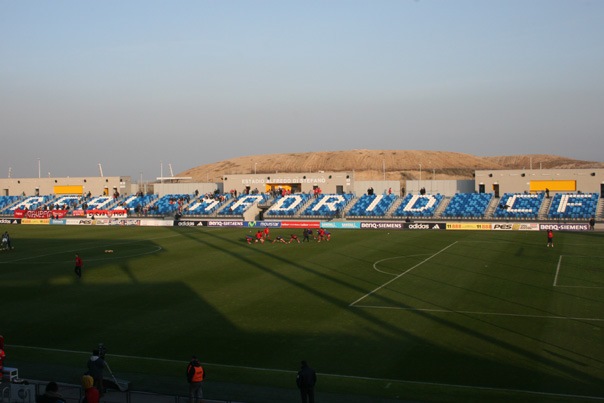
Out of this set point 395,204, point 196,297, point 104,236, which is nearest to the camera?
point 196,297

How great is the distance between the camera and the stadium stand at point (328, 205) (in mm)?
74312

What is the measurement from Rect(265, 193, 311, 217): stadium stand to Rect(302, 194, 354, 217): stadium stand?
4.51ft

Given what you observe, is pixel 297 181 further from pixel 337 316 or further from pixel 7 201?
pixel 337 316

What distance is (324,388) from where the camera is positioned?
1745 centimetres

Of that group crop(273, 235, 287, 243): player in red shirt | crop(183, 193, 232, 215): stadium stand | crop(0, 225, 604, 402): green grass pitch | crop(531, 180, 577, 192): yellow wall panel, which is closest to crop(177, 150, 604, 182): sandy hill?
crop(183, 193, 232, 215): stadium stand

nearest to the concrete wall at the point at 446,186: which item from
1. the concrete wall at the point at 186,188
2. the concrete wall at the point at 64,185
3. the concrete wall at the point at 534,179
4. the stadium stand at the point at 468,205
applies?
the concrete wall at the point at 534,179

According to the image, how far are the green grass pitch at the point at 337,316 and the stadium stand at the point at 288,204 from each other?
2847cm

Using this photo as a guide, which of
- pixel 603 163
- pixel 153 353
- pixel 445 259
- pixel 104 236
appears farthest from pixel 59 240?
pixel 603 163

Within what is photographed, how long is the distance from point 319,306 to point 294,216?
46700 millimetres

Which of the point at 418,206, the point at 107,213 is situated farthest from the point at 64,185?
the point at 418,206

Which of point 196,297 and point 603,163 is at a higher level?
point 603,163

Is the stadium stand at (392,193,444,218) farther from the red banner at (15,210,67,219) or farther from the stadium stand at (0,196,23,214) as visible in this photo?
the stadium stand at (0,196,23,214)

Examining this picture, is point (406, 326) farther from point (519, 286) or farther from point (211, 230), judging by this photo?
point (211, 230)

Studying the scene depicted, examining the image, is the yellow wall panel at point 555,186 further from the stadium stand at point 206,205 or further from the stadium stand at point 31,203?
the stadium stand at point 31,203
